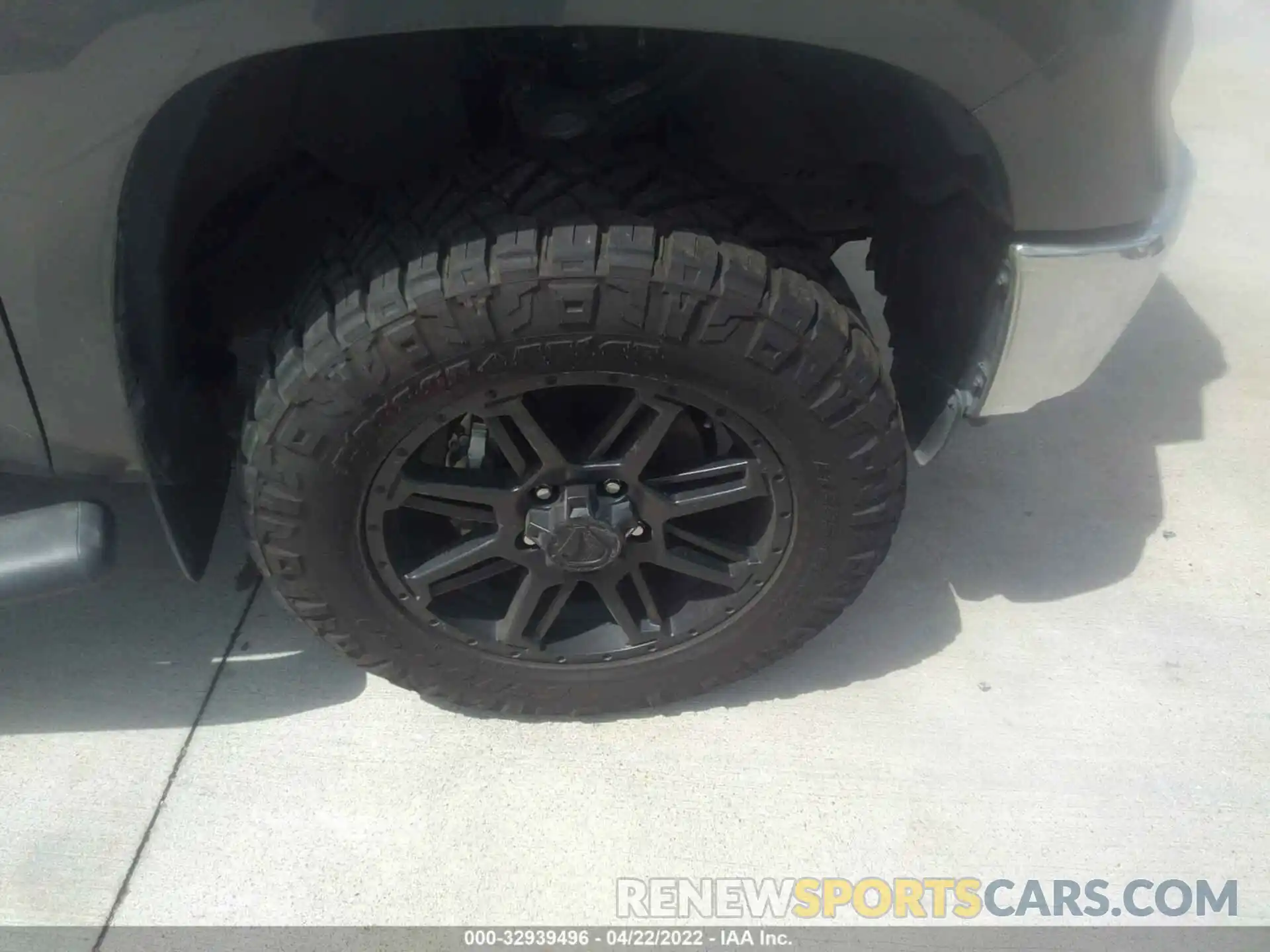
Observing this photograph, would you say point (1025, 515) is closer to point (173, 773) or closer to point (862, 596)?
point (862, 596)

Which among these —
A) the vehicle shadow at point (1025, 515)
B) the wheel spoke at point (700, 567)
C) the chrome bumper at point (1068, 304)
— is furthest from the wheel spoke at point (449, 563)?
the chrome bumper at point (1068, 304)

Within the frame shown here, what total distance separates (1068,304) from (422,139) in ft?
4.30

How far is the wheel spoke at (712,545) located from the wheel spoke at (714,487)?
4 centimetres

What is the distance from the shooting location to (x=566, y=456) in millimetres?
1854

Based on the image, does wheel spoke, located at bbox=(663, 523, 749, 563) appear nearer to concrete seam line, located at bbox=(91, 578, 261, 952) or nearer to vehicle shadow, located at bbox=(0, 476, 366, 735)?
vehicle shadow, located at bbox=(0, 476, 366, 735)

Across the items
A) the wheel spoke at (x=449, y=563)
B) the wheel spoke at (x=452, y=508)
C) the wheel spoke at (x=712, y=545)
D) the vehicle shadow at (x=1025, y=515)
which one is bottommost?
the vehicle shadow at (x=1025, y=515)

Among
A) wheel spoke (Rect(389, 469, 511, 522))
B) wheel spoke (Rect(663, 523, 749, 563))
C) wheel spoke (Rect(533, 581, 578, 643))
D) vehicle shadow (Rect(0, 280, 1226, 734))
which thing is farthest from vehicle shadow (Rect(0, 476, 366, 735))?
wheel spoke (Rect(663, 523, 749, 563))

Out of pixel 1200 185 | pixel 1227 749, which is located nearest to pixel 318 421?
pixel 1227 749

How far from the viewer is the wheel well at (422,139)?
5.34ft

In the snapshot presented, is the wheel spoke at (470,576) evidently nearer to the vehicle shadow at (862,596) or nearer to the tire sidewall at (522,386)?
the tire sidewall at (522,386)

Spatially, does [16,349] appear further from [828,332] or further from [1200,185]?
[1200,185]

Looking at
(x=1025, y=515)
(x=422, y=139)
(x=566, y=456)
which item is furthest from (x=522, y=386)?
(x=1025, y=515)

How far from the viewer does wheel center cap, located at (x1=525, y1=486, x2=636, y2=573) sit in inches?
72.1
